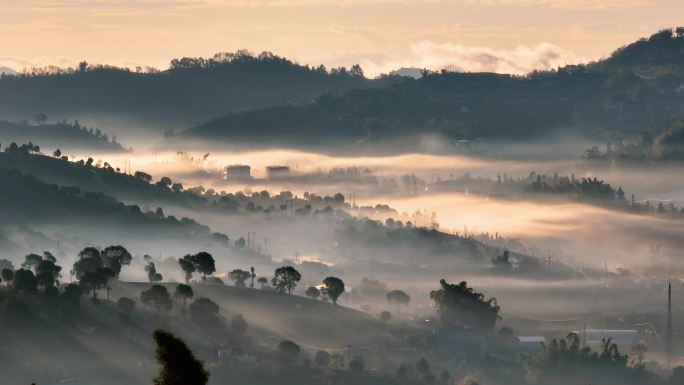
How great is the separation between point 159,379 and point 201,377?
2.32m

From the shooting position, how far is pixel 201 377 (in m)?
119

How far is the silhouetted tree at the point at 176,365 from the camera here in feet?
390

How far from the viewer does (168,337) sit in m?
119

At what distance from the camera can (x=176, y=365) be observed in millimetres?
119500

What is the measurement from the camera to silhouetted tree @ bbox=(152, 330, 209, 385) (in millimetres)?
118812

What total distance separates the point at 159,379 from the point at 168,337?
105 inches

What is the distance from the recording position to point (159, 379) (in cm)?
11962

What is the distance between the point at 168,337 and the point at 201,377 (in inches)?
117
